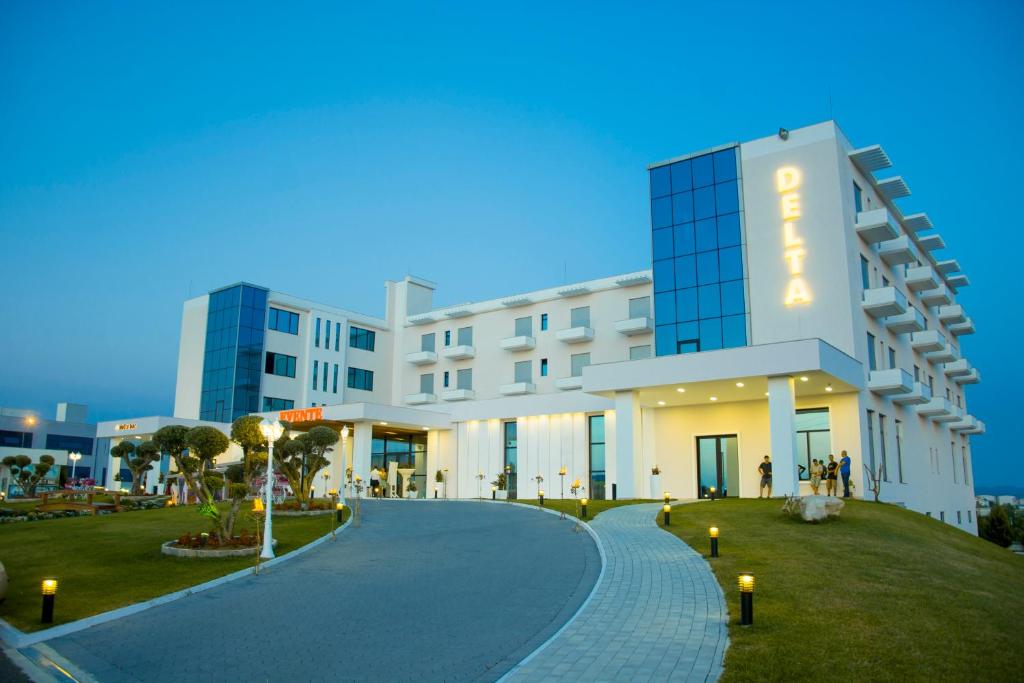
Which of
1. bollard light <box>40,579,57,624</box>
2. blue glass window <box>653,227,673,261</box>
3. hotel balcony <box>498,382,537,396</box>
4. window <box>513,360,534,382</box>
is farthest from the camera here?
window <box>513,360,534,382</box>

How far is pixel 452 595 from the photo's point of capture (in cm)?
1412

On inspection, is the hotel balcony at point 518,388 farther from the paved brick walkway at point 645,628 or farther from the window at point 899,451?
the paved brick walkway at point 645,628

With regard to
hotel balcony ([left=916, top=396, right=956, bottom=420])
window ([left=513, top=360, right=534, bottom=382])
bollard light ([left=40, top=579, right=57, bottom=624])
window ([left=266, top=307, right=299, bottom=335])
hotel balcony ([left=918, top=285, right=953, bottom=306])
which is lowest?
bollard light ([left=40, top=579, right=57, bottom=624])

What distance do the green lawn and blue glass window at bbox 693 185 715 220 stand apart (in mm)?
19013

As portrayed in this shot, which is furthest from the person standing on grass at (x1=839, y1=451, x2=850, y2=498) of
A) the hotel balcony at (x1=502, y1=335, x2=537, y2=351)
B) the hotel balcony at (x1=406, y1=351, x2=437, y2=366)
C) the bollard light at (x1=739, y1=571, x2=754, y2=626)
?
the hotel balcony at (x1=406, y1=351, x2=437, y2=366)

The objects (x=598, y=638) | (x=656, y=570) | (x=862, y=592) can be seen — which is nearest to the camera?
(x=598, y=638)

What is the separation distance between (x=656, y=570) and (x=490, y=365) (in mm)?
35410

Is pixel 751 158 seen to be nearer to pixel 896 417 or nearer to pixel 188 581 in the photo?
pixel 896 417

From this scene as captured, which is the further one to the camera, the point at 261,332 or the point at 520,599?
the point at 261,332

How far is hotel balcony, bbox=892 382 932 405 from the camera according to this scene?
116 ft

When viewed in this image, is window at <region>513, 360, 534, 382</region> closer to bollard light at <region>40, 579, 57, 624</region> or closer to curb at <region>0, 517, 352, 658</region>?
curb at <region>0, 517, 352, 658</region>

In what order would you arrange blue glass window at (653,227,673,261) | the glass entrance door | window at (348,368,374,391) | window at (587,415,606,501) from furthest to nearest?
window at (348,368,374,391) → window at (587,415,606,501) → blue glass window at (653,227,673,261) → the glass entrance door

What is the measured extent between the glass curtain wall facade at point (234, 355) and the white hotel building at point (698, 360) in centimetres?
14

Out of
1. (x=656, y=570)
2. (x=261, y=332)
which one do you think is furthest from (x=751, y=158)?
(x=261, y=332)
